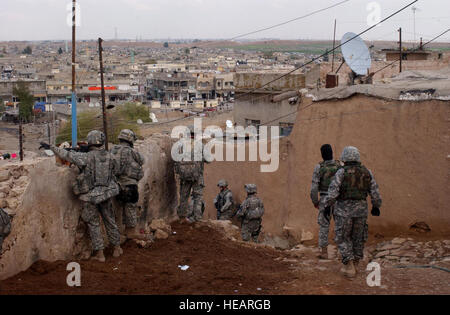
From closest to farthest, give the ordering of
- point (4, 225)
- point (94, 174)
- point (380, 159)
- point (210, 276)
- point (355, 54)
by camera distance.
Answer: point (4, 225)
point (210, 276)
point (94, 174)
point (380, 159)
point (355, 54)

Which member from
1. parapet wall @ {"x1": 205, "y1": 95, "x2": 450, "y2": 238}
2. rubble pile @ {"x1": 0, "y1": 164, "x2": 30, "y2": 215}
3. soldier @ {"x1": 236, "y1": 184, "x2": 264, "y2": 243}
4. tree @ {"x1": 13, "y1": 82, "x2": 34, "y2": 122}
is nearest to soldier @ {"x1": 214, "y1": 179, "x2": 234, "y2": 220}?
soldier @ {"x1": 236, "y1": 184, "x2": 264, "y2": 243}

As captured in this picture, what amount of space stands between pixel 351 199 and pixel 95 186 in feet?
8.84

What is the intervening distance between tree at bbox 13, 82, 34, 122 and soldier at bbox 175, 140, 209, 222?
44.1m

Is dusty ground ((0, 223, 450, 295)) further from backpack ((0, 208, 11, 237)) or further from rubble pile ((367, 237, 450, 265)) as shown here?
rubble pile ((367, 237, 450, 265))

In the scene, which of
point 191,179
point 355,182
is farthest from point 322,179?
point 191,179

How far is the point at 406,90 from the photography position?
8.50 m

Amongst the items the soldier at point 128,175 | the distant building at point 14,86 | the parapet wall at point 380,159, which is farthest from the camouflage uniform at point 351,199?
Answer: the distant building at point 14,86

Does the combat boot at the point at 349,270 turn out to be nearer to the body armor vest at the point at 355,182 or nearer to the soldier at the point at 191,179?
the body armor vest at the point at 355,182

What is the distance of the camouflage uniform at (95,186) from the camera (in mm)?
5848

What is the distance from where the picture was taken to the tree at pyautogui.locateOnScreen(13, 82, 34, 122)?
50.2m

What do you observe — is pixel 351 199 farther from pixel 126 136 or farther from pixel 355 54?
pixel 355 54

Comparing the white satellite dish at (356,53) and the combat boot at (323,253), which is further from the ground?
the white satellite dish at (356,53)

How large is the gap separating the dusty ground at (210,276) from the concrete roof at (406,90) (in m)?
2.89

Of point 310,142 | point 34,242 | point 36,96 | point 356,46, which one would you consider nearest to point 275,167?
point 310,142
